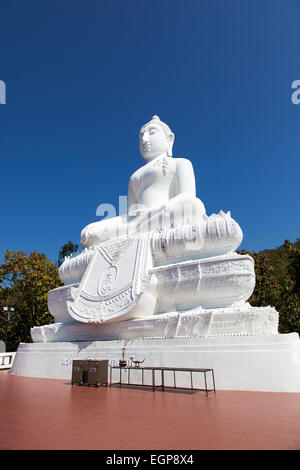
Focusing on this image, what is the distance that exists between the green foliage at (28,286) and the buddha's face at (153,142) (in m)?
11.0

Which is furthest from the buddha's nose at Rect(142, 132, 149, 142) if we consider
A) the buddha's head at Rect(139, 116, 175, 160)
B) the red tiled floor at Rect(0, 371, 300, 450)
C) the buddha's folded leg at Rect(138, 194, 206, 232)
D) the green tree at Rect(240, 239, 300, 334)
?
the green tree at Rect(240, 239, 300, 334)

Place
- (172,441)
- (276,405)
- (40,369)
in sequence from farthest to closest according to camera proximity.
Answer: (40,369) < (276,405) < (172,441)

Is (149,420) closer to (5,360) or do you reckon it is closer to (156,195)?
(156,195)

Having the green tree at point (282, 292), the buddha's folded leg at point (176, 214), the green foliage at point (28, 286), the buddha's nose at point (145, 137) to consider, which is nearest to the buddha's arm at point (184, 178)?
the buddha's folded leg at point (176, 214)

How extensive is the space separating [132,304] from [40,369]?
117 inches

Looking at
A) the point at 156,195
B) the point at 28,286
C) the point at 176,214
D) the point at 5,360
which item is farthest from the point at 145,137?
the point at 28,286

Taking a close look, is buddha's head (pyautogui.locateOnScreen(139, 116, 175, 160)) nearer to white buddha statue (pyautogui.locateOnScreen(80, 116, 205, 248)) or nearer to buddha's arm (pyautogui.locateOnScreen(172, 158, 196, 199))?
white buddha statue (pyautogui.locateOnScreen(80, 116, 205, 248))

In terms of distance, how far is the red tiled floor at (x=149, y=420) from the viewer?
9.23ft

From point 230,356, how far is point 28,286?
16.4 meters

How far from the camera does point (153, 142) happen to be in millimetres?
11359

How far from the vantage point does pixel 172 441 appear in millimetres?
2818

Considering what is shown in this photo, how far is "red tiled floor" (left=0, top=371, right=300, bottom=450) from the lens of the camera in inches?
111
